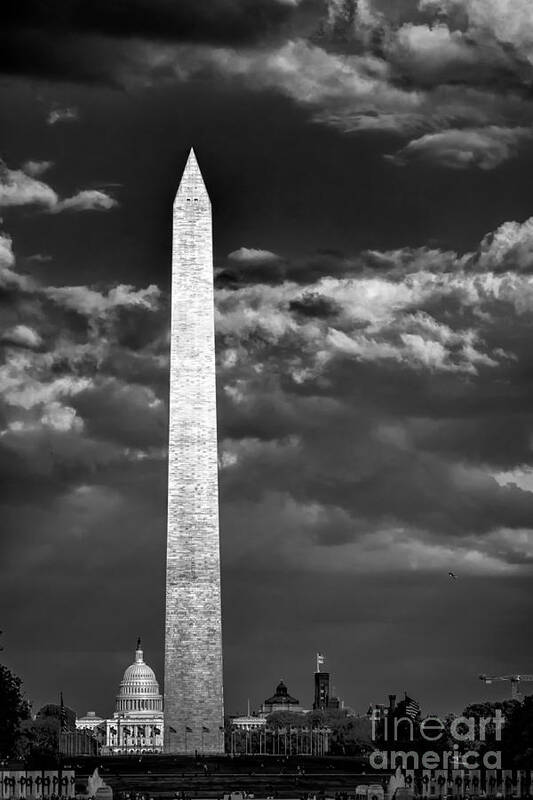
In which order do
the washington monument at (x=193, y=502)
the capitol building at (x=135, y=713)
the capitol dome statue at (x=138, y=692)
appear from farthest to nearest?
the capitol dome statue at (x=138, y=692), the capitol building at (x=135, y=713), the washington monument at (x=193, y=502)

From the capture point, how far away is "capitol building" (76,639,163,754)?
170750 millimetres

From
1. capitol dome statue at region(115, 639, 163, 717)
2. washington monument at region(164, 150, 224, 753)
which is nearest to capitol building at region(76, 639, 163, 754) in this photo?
capitol dome statue at region(115, 639, 163, 717)

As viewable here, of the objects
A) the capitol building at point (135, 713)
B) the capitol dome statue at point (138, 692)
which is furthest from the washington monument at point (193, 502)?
the capitol dome statue at point (138, 692)

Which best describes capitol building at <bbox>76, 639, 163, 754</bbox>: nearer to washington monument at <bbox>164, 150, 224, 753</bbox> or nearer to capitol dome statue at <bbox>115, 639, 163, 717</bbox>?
capitol dome statue at <bbox>115, 639, 163, 717</bbox>

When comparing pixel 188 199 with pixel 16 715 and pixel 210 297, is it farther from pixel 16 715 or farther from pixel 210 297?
pixel 16 715

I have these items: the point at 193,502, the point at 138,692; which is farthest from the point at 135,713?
the point at 193,502

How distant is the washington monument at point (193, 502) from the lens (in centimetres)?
8206

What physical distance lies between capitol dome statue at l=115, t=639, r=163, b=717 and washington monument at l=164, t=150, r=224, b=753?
Result: 317 ft

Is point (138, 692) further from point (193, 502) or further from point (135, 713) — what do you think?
point (193, 502)

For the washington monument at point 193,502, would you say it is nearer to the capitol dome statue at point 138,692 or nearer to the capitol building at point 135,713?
the capitol building at point 135,713

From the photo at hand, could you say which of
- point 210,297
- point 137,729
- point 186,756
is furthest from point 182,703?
point 137,729

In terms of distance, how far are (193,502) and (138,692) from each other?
102973mm

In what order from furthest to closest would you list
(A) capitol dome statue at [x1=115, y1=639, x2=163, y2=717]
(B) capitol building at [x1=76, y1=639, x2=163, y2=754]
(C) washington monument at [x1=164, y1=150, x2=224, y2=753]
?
(A) capitol dome statue at [x1=115, y1=639, x2=163, y2=717] → (B) capitol building at [x1=76, y1=639, x2=163, y2=754] → (C) washington monument at [x1=164, y1=150, x2=224, y2=753]

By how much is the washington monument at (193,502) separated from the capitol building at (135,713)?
8241cm
